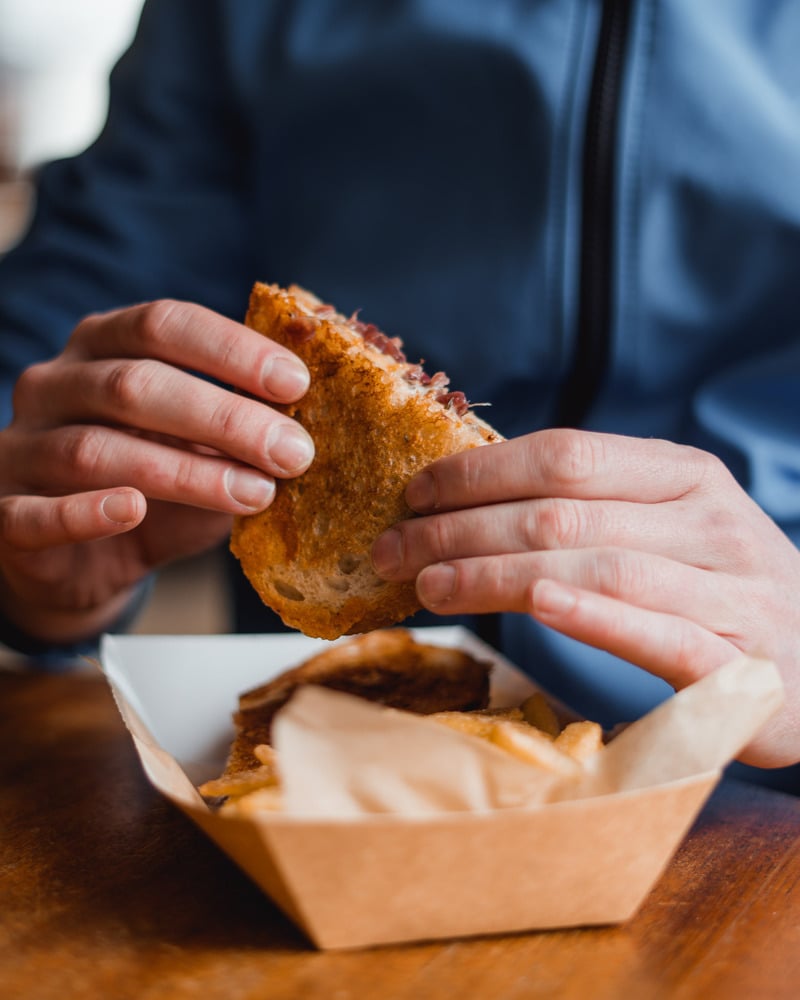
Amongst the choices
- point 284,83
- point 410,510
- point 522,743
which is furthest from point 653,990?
point 284,83

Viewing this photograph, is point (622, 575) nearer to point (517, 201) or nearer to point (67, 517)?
point (67, 517)

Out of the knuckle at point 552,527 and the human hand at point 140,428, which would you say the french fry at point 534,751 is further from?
the human hand at point 140,428

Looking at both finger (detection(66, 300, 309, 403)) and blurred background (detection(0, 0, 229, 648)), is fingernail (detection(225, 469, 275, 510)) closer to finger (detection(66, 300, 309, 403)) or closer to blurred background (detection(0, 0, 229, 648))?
finger (detection(66, 300, 309, 403))

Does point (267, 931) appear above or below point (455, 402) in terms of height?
below

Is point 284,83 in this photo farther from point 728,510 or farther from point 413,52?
point 728,510

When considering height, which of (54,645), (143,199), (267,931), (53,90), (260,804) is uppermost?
(53,90)

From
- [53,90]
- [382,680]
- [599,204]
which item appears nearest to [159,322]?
[382,680]

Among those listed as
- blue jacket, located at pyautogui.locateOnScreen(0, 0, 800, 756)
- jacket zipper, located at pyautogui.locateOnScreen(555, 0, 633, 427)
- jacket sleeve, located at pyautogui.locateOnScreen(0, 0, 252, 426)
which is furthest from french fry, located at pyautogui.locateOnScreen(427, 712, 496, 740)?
jacket sleeve, located at pyautogui.locateOnScreen(0, 0, 252, 426)
